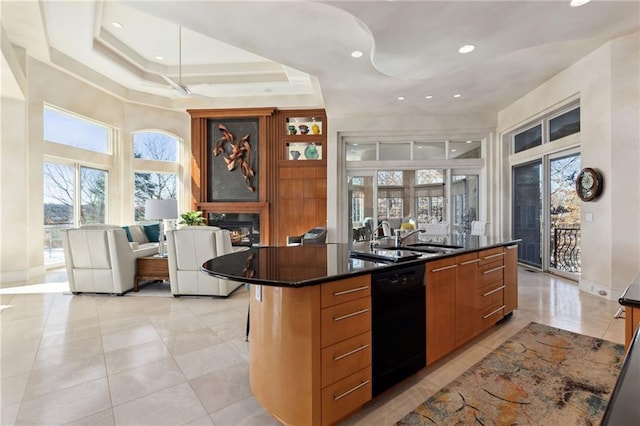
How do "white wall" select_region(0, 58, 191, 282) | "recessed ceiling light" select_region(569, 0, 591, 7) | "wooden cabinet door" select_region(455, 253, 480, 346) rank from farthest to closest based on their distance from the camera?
"white wall" select_region(0, 58, 191, 282), "recessed ceiling light" select_region(569, 0, 591, 7), "wooden cabinet door" select_region(455, 253, 480, 346)

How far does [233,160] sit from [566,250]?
744 cm

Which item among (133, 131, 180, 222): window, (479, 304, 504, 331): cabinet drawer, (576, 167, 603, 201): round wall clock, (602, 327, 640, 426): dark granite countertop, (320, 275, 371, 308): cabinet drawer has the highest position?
(133, 131, 180, 222): window

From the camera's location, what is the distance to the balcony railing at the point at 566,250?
527cm

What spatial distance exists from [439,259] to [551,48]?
13.0 feet

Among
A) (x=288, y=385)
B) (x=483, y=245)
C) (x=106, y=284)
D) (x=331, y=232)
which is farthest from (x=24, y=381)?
(x=331, y=232)

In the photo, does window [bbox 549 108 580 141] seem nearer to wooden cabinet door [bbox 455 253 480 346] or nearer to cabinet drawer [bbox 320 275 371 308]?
wooden cabinet door [bbox 455 253 480 346]

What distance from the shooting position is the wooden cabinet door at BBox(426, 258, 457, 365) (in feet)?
7.24

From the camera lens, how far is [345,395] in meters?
1.67

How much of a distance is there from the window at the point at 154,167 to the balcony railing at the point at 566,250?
27.6 feet

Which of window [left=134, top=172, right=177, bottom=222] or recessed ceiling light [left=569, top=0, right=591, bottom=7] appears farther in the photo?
window [left=134, top=172, right=177, bottom=222]

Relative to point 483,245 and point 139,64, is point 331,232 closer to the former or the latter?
point 483,245

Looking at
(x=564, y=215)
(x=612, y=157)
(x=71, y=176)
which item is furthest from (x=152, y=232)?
(x=612, y=157)

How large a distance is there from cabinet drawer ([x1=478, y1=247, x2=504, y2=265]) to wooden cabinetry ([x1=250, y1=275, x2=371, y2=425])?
1.50m

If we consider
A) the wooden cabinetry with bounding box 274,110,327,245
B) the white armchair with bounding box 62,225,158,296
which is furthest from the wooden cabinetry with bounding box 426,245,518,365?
the wooden cabinetry with bounding box 274,110,327,245
